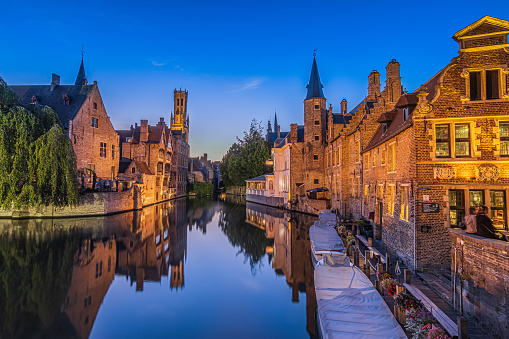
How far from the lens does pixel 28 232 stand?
858 inches

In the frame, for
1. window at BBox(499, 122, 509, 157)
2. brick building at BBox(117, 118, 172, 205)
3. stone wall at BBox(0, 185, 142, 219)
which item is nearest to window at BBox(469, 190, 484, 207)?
window at BBox(499, 122, 509, 157)

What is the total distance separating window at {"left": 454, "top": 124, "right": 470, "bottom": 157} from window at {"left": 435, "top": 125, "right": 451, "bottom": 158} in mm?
289

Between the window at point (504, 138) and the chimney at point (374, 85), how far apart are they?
18.6 meters

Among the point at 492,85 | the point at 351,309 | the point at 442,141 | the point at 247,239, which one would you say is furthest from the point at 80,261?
the point at 492,85

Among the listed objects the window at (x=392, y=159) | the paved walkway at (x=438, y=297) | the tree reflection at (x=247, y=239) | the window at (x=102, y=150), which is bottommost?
the tree reflection at (x=247, y=239)

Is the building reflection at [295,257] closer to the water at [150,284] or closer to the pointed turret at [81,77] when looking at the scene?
the water at [150,284]

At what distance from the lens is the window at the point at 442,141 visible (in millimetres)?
12414

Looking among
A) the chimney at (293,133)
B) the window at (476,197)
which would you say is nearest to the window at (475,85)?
the window at (476,197)

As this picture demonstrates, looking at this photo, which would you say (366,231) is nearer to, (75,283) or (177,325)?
(177,325)

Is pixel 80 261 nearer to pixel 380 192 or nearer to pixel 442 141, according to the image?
pixel 380 192

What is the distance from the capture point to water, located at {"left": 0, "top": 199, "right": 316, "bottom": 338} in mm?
9164

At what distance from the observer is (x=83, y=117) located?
37.0 metres

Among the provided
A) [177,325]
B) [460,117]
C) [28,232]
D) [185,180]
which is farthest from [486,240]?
[185,180]

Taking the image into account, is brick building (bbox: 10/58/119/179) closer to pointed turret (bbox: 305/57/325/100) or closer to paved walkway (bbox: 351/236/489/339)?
pointed turret (bbox: 305/57/325/100)
